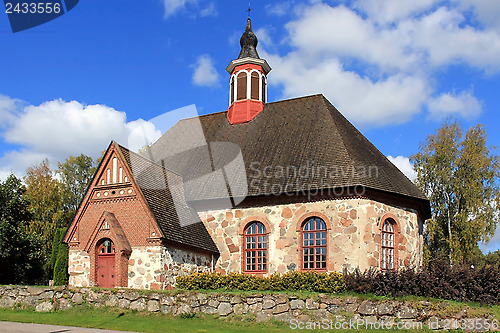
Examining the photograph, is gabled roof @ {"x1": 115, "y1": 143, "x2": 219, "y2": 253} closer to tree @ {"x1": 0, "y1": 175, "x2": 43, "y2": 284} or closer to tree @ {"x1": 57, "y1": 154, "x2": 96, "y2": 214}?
tree @ {"x1": 0, "y1": 175, "x2": 43, "y2": 284}

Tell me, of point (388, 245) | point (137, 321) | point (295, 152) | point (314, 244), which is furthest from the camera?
point (295, 152)

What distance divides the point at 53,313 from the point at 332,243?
11.9 m

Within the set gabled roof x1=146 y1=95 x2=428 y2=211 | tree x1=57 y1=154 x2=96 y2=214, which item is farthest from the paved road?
tree x1=57 y1=154 x2=96 y2=214

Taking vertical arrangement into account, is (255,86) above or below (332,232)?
A: above

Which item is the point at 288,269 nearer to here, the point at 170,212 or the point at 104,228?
the point at 170,212

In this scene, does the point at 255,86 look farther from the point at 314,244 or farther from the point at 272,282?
the point at 272,282

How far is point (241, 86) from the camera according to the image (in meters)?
32.6

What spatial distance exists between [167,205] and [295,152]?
6.93 meters

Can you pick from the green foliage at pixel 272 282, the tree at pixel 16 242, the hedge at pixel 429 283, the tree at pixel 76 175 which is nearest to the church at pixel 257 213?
the green foliage at pixel 272 282

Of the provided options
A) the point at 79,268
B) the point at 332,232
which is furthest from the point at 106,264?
the point at 332,232

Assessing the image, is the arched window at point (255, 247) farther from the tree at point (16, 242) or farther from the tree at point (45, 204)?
the tree at point (45, 204)

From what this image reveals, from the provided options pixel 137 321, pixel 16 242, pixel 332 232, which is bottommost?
pixel 137 321

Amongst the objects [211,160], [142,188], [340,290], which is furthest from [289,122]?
[340,290]

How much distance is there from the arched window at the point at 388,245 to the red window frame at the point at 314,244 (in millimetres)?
2723
